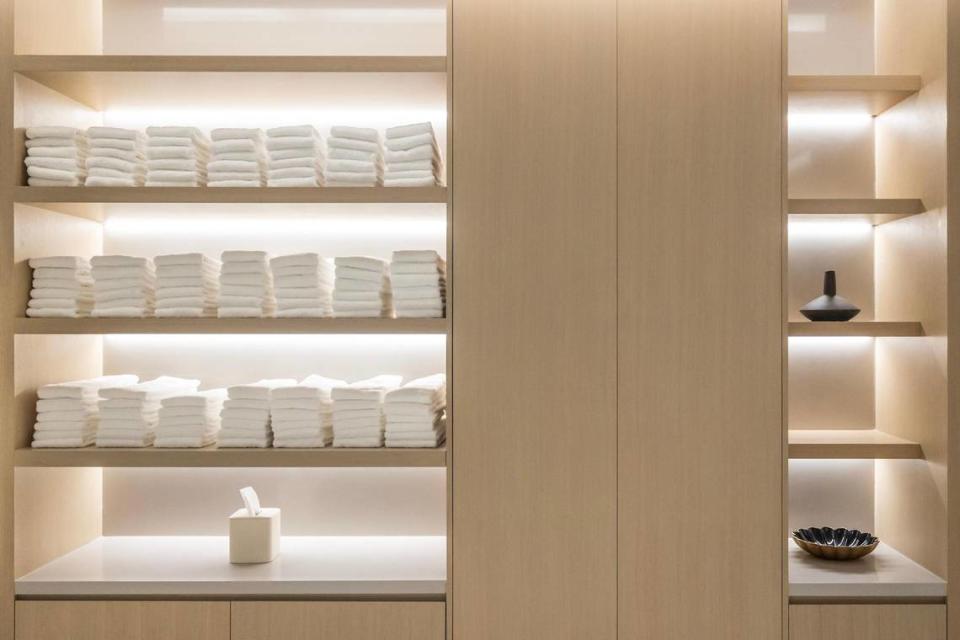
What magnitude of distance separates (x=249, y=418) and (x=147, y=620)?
2.13ft

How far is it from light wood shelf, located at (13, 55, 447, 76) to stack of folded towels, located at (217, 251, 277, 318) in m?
0.57

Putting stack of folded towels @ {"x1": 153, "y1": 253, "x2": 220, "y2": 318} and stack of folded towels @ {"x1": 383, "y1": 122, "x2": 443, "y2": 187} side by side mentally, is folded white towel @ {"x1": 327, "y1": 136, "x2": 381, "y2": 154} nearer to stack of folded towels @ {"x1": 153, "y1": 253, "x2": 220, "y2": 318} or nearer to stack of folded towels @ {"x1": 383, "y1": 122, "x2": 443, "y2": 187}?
Result: stack of folded towels @ {"x1": 383, "y1": 122, "x2": 443, "y2": 187}

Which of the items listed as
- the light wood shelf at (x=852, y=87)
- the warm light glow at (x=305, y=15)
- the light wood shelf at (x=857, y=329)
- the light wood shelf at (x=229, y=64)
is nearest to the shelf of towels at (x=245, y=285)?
the light wood shelf at (x=229, y=64)

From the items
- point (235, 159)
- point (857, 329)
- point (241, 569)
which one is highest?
point (235, 159)

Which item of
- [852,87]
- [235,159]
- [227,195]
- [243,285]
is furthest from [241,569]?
[852,87]

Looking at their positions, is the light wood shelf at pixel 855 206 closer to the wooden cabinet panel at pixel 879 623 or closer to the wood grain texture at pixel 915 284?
the wood grain texture at pixel 915 284

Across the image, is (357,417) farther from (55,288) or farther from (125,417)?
(55,288)

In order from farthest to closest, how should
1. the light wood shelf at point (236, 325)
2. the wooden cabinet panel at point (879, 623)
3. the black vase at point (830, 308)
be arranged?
the black vase at point (830, 308), the light wood shelf at point (236, 325), the wooden cabinet panel at point (879, 623)

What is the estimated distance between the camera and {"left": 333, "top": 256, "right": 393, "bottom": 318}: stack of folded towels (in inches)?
91.0

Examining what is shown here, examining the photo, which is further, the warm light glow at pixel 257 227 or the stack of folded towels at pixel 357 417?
the warm light glow at pixel 257 227

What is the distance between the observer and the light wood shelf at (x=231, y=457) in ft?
7.36

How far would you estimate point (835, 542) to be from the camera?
8.17 feet

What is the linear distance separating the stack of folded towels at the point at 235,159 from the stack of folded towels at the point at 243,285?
8.9 inches

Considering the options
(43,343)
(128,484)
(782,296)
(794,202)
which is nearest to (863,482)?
(782,296)
